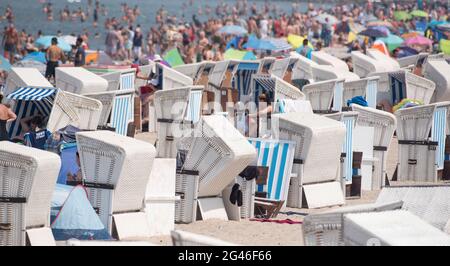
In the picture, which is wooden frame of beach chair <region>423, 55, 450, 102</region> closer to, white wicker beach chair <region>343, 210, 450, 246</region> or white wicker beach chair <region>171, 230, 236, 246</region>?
white wicker beach chair <region>343, 210, 450, 246</region>

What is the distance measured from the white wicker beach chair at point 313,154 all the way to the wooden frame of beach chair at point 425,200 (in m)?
1.98

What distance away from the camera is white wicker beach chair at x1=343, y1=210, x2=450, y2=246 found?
6.77m

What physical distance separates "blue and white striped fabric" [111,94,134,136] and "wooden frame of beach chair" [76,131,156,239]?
4091mm

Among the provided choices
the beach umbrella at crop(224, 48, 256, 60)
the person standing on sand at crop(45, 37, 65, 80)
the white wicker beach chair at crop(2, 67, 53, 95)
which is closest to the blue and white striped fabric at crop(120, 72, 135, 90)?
the white wicker beach chair at crop(2, 67, 53, 95)

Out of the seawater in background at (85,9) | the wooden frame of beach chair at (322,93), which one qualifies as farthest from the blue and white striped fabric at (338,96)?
the seawater in background at (85,9)

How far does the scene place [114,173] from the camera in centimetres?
977

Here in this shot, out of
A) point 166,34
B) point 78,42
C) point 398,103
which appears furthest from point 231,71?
point 166,34

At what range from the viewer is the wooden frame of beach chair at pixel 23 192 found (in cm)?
905

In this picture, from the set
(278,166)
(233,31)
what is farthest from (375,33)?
(278,166)

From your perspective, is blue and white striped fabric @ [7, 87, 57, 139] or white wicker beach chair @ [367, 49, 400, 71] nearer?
blue and white striped fabric @ [7, 87, 57, 139]

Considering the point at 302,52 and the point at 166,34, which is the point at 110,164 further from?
the point at 166,34

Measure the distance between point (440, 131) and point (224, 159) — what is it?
4.65 metres

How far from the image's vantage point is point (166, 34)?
43.8 metres

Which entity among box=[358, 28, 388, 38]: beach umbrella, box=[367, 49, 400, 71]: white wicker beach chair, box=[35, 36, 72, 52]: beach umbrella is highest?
box=[367, 49, 400, 71]: white wicker beach chair
